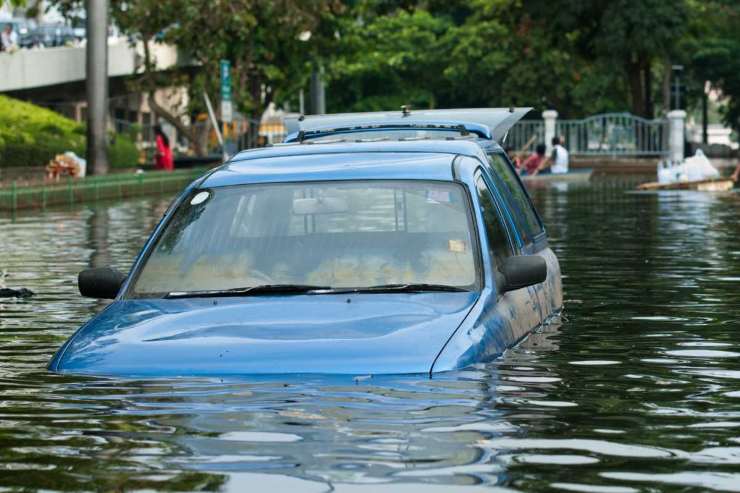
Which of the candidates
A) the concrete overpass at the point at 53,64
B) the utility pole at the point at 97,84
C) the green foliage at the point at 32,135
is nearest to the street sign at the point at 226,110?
the green foliage at the point at 32,135

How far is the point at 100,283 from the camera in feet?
29.6

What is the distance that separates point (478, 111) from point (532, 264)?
14.7 feet

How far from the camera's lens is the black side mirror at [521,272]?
875 cm

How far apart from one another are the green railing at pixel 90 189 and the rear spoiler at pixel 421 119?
2276 centimetres

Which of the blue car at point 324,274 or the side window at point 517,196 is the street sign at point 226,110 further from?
the blue car at point 324,274

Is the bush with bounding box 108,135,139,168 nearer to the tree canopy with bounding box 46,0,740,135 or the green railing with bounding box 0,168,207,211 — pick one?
the green railing with bounding box 0,168,207,211

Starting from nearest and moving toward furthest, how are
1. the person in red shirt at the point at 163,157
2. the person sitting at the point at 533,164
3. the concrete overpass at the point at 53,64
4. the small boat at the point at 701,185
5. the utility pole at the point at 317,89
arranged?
the small boat at the point at 701,185
the person sitting at the point at 533,164
the person in red shirt at the point at 163,157
the concrete overpass at the point at 53,64
the utility pole at the point at 317,89

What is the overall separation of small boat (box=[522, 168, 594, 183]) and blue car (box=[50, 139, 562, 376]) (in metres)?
40.5

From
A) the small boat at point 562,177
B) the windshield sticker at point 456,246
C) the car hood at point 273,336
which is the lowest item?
the small boat at point 562,177

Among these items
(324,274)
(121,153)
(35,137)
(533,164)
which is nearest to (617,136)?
(533,164)

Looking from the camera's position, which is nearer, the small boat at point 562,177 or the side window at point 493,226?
the side window at point 493,226

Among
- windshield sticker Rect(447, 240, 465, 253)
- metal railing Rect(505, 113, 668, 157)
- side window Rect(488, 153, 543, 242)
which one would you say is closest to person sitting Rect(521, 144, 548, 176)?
metal railing Rect(505, 113, 668, 157)

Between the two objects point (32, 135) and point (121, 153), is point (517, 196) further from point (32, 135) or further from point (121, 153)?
point (121, 153)

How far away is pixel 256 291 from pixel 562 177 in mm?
43614
